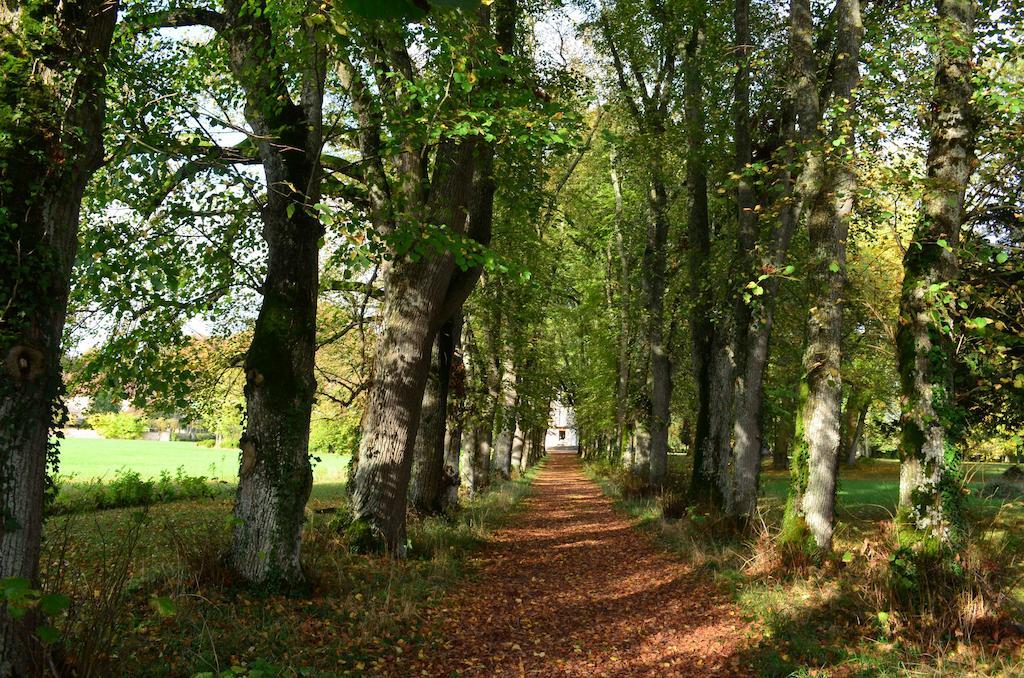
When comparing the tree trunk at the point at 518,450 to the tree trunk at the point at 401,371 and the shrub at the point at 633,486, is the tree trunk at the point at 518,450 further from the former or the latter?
the tree trunk at the point at 401,371

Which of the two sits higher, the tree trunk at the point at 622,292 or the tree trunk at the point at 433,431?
the tree trunk at the point at 622,292

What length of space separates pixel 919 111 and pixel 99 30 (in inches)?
308

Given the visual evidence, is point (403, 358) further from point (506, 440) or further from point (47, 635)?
point (506, 440)

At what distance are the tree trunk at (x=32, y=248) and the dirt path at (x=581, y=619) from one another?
313 cm

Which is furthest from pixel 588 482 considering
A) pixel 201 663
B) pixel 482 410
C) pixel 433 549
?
pixel 201 663

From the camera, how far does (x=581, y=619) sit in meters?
8.33

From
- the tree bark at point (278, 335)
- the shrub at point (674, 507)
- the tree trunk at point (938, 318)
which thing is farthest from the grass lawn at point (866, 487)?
the tree bark at point (278, 335)

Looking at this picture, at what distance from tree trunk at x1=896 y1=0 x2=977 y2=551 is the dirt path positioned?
233cm

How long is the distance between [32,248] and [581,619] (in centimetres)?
675

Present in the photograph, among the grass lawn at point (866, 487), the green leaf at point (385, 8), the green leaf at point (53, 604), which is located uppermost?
the green leaf at point (385, 8)

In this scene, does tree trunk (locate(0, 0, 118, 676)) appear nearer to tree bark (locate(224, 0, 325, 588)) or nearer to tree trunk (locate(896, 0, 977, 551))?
tree bark (locate(224, 0, 325, 588))

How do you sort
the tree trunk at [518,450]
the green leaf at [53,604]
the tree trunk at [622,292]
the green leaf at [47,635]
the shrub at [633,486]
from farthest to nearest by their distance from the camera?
1. the tree trunk at [518,450]
2. the tree trunk at [622,292]
3. the shrub at [633,486]
4. the green leaf at [47,635]
5. the green leaf at [53,604]

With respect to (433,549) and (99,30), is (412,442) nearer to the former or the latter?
(433,549)

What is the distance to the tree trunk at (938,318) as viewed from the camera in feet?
23.0
